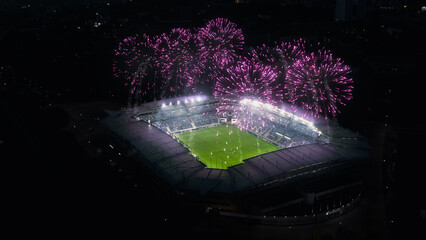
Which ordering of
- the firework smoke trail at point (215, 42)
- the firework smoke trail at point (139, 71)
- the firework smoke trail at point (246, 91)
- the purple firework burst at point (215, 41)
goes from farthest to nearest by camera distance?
the firework smoke trail at point (139, 71) < the purple firework burst at point (215, 41) < the firework smoke trail at point (215, 42) < the firework smoke trail at point (246, 91)

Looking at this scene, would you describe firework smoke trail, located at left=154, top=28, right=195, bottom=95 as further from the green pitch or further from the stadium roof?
the stadium roof

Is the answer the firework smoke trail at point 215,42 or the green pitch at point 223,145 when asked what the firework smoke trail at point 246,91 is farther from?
the firework smoke trail at point 215,42

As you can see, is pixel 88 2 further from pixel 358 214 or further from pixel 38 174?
pixel 358 214

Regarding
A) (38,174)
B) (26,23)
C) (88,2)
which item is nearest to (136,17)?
(26,23)

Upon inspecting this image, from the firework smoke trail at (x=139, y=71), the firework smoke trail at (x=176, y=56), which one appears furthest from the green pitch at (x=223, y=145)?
the firework smoke trail at (x=139, y=71)

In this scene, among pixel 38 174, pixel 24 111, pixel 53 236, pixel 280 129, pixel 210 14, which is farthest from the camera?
pixel 210 14

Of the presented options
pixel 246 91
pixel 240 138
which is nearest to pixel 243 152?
pixel 240 138

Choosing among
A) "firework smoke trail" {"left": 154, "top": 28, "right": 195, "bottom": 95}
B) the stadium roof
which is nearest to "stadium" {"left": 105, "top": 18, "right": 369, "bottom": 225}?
the stadium roof

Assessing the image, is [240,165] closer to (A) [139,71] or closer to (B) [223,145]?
(B) [223,145]
